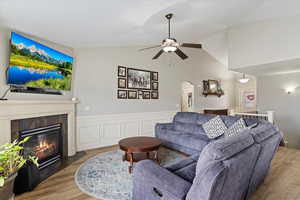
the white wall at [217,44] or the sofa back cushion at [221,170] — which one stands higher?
the white wall at [217,44]

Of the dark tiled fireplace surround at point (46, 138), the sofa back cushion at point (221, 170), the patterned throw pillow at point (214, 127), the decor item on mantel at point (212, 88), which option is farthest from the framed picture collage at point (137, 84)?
the sofa back cushion at point (221, 170)

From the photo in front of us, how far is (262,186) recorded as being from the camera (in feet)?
7.47

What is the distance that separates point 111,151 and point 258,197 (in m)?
3.03

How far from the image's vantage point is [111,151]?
3.88 metres

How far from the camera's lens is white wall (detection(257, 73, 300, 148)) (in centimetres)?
527

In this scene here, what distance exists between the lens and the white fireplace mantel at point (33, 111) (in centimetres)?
217

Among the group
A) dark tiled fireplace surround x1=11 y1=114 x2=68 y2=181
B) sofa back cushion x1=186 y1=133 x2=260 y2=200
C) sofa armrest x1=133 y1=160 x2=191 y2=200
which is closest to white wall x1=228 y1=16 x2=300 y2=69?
sofa back cushion x1=186 y1=133 x2=260 y2=200

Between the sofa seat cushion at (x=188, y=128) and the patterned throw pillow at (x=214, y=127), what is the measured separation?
188mm

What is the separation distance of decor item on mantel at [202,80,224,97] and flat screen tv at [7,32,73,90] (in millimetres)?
5484

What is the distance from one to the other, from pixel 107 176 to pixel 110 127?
1.94 meters

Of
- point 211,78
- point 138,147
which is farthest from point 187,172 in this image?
point 211,78

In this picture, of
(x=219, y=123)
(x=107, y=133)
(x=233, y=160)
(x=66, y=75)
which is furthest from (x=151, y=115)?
(x=233, y=160)

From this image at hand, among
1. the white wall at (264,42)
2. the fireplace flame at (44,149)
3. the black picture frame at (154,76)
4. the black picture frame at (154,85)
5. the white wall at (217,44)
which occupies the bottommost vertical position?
the fireplace flame at (44,149)

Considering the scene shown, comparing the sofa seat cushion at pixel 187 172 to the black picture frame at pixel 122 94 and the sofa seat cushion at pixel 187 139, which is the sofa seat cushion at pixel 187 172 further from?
the black picture frame at pixel 122 94
